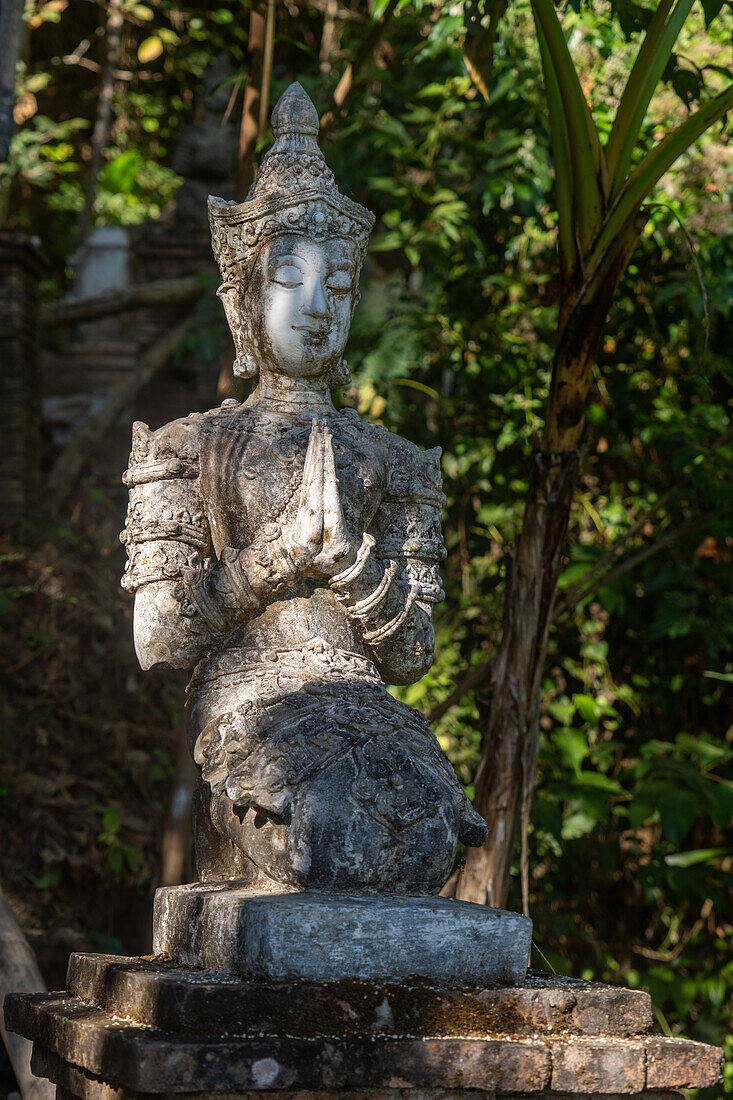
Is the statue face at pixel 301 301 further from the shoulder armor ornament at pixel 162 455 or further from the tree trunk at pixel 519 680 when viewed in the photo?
the tree trunk at pixel 519 680

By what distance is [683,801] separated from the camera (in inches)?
201

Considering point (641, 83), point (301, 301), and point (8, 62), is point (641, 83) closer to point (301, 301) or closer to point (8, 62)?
point (301, 301)

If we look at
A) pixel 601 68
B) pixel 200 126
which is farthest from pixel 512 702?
pixel 200 126

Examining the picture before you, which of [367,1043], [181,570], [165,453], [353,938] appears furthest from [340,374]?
[367,1043]

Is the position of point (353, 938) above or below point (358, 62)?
below

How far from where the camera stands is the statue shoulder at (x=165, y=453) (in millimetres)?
3357

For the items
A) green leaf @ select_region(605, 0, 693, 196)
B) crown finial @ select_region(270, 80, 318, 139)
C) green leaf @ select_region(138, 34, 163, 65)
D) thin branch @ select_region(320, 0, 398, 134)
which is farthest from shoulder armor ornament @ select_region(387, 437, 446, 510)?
green leaf @ select_region(138, 34, 163, 65)

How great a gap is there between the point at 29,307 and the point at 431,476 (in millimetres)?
6885

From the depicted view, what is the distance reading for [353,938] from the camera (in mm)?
2621

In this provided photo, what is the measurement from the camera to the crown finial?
3611 mm

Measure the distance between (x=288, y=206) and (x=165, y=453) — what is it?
83 centimetres

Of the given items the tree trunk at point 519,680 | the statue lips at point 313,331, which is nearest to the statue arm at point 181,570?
the statue lips at point 313,331

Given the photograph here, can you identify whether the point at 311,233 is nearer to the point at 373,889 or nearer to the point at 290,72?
the point at 373,889

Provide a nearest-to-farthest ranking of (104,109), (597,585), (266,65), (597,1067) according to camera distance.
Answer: (597,1067), (266,65), (597,585), (104,109)
